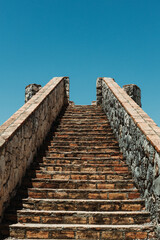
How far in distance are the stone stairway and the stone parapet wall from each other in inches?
8.8

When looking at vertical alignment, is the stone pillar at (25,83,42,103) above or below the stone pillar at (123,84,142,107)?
above

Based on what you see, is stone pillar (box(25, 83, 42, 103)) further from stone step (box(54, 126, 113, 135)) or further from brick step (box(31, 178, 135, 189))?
brick step (box(31, 178, 135, 189))

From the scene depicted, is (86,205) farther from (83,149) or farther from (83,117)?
(83,117)

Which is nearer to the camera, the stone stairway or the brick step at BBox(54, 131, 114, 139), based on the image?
the stone stairway

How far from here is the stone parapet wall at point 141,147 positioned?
327 centimetres

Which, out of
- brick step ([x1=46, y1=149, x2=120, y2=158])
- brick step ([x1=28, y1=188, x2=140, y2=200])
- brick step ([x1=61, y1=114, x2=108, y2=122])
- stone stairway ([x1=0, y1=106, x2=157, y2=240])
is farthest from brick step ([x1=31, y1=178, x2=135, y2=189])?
brick step ([x1=61, y1=114, x2=108, y2=122])

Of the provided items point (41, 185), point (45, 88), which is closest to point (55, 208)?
point (41, 185)

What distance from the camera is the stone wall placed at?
3.66 metres

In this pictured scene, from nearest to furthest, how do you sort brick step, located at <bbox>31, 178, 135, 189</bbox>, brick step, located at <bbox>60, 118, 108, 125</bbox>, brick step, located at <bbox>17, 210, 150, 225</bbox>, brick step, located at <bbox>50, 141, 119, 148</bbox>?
brick step, located at <bbox>17, 210, 150, 225</bbox> < brick step, located at <bbox>31, 178, 135, 189</bbox> < brick step, located at <bbox>50, 141, 119, 148</bbox> < brick step, located at <bbox>60, 118, 108, 125</bbox>

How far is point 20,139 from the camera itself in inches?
173

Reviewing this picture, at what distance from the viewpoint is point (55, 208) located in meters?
3.78

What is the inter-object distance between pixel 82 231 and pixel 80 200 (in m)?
0.58

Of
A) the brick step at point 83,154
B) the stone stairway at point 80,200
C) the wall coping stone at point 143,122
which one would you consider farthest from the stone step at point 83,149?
the wall coping stone at point 143,122

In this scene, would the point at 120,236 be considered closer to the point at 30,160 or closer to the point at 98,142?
the point at 30,160
